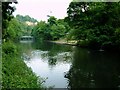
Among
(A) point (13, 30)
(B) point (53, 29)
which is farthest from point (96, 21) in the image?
(B) point (53, 29)

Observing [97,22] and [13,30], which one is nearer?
[97,22]

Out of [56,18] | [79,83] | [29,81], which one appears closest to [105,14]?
[79,83]

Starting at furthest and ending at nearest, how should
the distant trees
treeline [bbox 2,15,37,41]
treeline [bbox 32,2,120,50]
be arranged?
the distant trees < treeline [bbox 32,2,120,50] < treeline [bbox 2,15,37,41]

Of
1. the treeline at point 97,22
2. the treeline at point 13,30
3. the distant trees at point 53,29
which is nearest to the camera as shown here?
the treeline at point 13,30

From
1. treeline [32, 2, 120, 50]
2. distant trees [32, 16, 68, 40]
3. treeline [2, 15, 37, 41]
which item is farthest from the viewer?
distant trees [32, 16, 68, 40]

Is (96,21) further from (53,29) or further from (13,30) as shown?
(53,29)

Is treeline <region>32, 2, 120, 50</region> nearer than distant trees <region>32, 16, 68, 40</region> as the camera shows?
Yes

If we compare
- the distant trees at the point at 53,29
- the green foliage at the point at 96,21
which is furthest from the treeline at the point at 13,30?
the green foliage at the point at 96,21

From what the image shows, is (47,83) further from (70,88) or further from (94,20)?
(94,20)

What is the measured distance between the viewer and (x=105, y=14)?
42969mm

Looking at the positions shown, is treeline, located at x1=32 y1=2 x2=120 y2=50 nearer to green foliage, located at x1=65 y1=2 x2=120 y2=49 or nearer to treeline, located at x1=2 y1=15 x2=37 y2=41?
green foliage, located at x1=65 y1=2 x2=120 y2=49

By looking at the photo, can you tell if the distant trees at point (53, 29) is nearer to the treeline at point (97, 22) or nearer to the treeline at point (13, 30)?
the treeline at point (13, 30)

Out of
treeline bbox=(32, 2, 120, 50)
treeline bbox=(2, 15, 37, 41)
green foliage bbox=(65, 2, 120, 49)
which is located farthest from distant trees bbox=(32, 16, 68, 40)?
green foliage bbox=(65, 2, 120, 49)

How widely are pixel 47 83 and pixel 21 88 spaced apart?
5.83m
